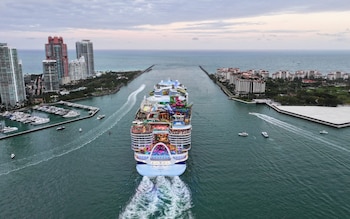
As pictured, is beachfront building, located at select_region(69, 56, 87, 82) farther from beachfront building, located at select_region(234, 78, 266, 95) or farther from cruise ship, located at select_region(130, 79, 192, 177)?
cruise ship, located at select_region(130, 79, 192, 177)

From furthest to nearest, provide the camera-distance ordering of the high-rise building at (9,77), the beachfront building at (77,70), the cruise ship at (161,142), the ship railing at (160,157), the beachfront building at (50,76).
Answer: the beachfront building at (77,70) < the beachfront building at (50,76) < the high-rise building at (9,77) < the ship railing at (160,157) < the cruise ship at (161,142)

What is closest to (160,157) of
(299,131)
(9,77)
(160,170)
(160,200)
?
(160,170)

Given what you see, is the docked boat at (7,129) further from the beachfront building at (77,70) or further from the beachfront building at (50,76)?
the beachfront building at (77,70)

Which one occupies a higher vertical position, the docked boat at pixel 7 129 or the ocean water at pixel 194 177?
the docked boat at pixel 7 129

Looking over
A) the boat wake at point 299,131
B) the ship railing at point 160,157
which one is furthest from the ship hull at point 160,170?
the boat wake at point 299,131

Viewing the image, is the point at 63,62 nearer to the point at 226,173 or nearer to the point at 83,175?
the point at 83,175

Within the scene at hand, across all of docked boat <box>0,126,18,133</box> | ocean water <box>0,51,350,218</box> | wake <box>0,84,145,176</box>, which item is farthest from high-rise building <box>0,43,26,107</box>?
wake <box>0,84,145,176</box>
